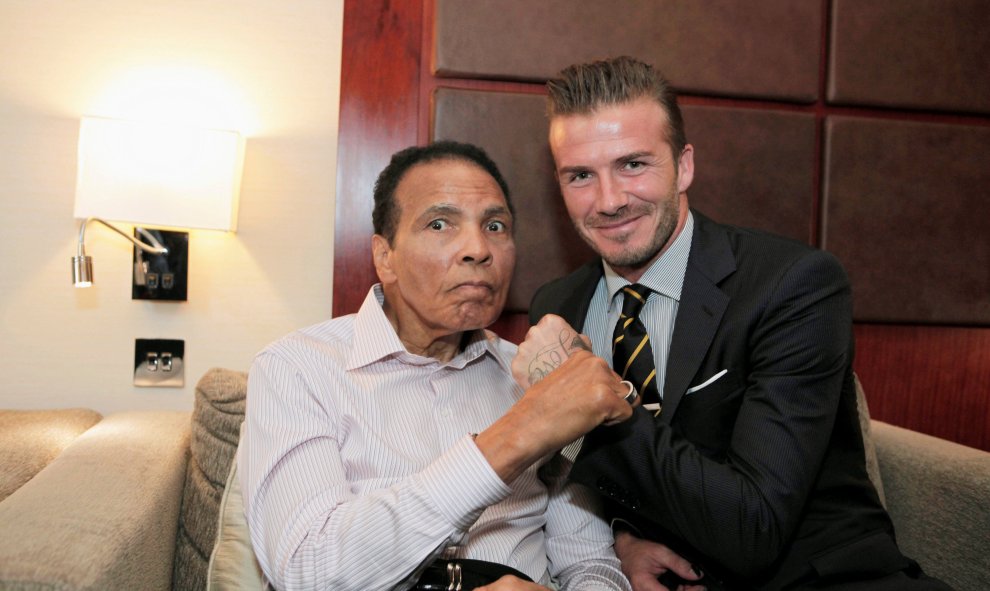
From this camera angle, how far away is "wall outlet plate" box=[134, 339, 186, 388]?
6.42 ft

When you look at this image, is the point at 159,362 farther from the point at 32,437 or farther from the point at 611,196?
the point at 611,196

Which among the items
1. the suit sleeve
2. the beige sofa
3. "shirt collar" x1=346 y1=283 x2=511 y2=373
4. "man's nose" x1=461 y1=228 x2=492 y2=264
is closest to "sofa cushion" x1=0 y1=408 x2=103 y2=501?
the beige sofa

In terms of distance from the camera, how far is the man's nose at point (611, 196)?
1495 millimetres

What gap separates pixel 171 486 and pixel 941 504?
159 centimetres

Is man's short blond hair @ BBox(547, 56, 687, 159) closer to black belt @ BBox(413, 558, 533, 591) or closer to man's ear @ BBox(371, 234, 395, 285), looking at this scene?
man's ear @ BBox(371, 234, 395, 285)

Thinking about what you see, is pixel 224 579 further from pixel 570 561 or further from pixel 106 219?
pixel 106 219

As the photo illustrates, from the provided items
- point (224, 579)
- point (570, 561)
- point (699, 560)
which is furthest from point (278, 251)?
point (699, 560)

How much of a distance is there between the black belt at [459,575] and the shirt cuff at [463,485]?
0.15 meters

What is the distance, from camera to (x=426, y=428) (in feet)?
4.44

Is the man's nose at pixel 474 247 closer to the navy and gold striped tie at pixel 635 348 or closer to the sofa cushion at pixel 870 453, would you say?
the navy and gold striped tie at pixel 635 348

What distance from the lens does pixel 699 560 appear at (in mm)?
1385

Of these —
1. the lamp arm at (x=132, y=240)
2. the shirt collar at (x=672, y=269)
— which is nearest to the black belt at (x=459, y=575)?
the shirt collar at (x=672, y=269)

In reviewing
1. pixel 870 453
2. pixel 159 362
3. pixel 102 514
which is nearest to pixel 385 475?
pixel 102 514

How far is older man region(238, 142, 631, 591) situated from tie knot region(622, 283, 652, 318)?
0.27 meters
